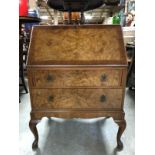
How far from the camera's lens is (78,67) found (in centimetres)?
116

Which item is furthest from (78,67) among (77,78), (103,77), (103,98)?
(103,98)

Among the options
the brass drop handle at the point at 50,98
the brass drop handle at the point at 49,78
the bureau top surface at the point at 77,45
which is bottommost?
the brass drop handle at the point at 50,98

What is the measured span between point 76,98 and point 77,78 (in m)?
0.15

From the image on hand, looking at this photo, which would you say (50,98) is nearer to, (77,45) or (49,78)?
(49,78)

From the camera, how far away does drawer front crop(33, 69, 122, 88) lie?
117 centimetres

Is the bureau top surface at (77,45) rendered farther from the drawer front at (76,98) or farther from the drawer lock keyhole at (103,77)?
the drawer front at (76,98)

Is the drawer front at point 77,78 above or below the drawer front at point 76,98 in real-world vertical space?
above

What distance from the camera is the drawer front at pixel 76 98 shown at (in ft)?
4.00

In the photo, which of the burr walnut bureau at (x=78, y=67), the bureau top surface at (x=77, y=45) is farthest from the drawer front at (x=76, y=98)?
the bureau top surface at (x=77, y=45)

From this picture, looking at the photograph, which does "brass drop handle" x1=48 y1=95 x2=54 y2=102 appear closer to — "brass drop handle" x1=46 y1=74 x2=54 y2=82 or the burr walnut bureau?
the burr walnut bureau

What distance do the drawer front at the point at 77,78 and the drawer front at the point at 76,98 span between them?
1.8 inches
